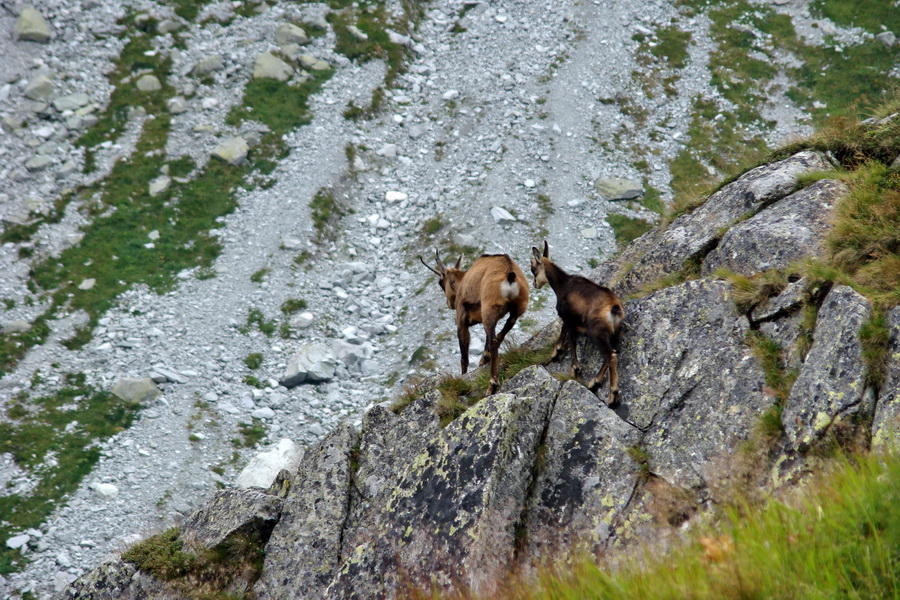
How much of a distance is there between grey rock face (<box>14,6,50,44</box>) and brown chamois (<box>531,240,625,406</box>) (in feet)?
127

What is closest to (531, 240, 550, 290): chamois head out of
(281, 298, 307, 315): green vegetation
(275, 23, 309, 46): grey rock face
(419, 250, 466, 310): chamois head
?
(419, 250, 466, 310): chamois head

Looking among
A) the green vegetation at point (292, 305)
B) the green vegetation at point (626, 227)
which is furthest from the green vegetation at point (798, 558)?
the green vegetation at point (626, 227)

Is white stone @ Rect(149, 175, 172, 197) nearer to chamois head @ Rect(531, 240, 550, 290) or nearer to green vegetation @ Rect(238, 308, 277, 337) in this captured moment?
green vegetation @ Rect(238, 308, 277, 337)

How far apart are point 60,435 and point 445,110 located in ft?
81.9

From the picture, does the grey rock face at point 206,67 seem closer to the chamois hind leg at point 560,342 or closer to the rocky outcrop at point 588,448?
the rocky outcrop at point 588,448

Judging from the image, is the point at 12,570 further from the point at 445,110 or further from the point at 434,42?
the point at 434,42

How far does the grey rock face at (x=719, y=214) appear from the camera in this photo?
37.8ft

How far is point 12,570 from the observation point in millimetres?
18922

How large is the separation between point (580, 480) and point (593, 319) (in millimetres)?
2535

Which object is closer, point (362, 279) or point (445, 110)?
point (362, 279)

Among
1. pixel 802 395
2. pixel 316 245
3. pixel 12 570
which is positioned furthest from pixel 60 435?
pixel 802 395

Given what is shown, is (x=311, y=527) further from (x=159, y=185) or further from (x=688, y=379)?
(x=159, y=185)

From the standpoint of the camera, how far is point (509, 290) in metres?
11.9

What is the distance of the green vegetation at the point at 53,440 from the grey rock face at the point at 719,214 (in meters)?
19.1
